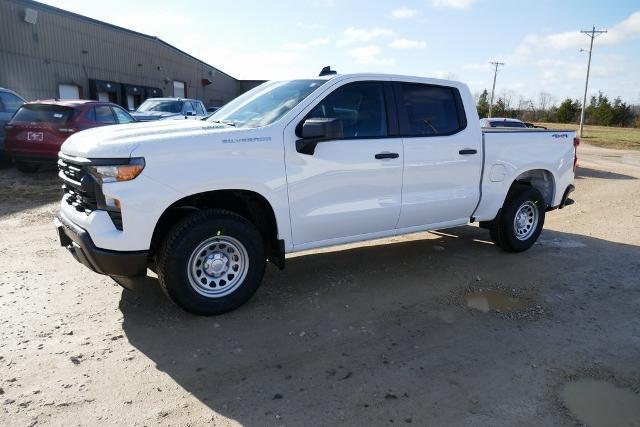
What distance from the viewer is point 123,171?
3.61 m

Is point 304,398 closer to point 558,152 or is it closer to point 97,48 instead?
point 558,152

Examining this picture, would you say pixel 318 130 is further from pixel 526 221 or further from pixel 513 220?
pixel 526 221

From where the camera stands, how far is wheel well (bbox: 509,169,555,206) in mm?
6434

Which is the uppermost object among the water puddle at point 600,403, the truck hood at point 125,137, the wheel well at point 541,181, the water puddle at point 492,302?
the truck hood at point 125,137

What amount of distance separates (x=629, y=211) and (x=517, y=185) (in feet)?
15.0

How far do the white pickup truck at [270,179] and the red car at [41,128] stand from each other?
20.1 ft

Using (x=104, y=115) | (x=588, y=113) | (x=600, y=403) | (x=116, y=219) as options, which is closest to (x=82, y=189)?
(x=116, y=219)

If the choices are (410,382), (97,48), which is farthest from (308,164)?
(97,48)

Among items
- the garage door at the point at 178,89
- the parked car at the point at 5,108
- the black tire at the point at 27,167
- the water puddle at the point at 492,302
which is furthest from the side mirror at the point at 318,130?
the garage door at the point at 178,89

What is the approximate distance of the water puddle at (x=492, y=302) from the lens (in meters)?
4.54

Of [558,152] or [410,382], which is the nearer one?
[410,382]

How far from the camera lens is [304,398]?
306cm

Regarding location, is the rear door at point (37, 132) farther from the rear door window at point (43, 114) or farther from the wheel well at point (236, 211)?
the wheel well at point (236, 211)

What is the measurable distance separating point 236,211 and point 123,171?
1102 millimetres
